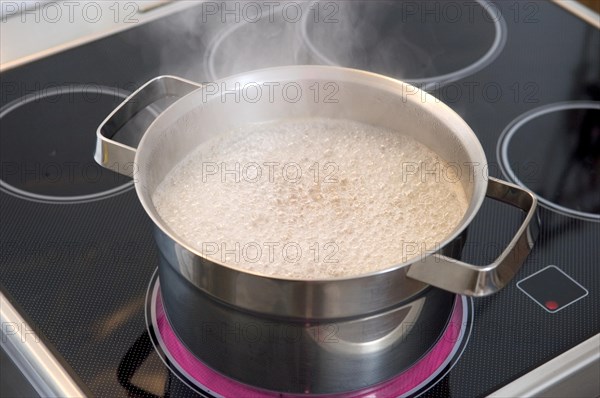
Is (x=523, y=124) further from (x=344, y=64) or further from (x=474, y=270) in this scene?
(x=474, y=270)

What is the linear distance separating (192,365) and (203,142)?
205 millimetres

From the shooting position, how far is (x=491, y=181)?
0.59m

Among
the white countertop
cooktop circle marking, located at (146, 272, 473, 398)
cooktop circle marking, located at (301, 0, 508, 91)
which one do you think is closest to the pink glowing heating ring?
cooktop circle marking, located at (146, 272, 473, 398)

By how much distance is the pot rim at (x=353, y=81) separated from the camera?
514 millimetres

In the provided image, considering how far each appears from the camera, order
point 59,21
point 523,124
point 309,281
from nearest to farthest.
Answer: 1. point 309,281
2. point 523,124
3. point 59,21

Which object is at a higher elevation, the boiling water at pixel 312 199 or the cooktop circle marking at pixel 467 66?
the cooktop circle marking at pixel 467 66

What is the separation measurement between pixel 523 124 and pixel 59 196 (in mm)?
516

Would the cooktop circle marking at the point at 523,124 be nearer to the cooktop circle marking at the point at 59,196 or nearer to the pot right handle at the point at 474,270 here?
the pot right handle at the point at 474,270

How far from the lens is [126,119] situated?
0.69 meters

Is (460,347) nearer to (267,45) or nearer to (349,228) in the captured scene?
(349,228)

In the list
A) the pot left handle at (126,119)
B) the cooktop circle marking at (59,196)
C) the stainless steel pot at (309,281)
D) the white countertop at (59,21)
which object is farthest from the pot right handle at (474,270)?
the white countertop at (59,21)

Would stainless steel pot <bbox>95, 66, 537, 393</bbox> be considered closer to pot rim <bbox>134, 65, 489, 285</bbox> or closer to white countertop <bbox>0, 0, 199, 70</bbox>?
pot rim <bbox>134, 65, 489, 285</bbox>

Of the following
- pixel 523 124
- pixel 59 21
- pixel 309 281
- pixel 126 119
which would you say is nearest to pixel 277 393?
pixel 309 281

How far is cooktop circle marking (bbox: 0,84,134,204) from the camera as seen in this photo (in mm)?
802
